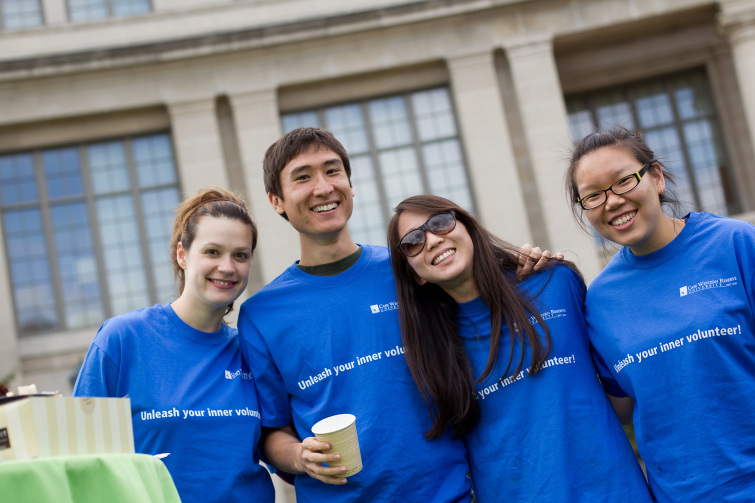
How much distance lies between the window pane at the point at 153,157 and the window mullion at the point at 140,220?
0.14 metres

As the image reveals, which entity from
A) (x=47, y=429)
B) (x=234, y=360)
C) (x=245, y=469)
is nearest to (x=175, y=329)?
(x=234, y=360)

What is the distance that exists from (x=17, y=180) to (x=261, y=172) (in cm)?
577

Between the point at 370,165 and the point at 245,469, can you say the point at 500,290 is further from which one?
the point at 370,165

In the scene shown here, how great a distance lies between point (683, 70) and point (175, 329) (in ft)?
55.4

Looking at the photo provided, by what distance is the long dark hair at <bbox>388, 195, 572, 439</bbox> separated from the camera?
10.6 feet

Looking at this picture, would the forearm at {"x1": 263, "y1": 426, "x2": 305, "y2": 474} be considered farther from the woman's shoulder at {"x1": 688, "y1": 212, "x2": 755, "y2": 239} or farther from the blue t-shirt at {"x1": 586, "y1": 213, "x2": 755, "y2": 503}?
the woman's shoulder at {"x1": 688, "y1": 212, "x2": 755, "y2": 239}

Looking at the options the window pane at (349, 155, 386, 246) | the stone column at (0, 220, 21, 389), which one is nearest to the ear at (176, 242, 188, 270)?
the window pane at (349, 155, 386, 246)

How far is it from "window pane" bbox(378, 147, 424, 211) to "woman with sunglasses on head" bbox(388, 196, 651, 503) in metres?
13.1

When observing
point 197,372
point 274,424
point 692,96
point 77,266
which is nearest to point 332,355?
point 274,424

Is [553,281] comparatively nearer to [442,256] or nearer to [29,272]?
[442,256]

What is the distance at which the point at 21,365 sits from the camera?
14758mm

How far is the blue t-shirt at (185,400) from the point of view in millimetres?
3396

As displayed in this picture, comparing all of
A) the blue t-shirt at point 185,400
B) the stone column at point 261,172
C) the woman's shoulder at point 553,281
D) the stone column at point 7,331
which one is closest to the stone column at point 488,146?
the stone column at point 261,172

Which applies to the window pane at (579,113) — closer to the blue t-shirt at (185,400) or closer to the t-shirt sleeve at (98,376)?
the blue t-shirt at (185,400)
